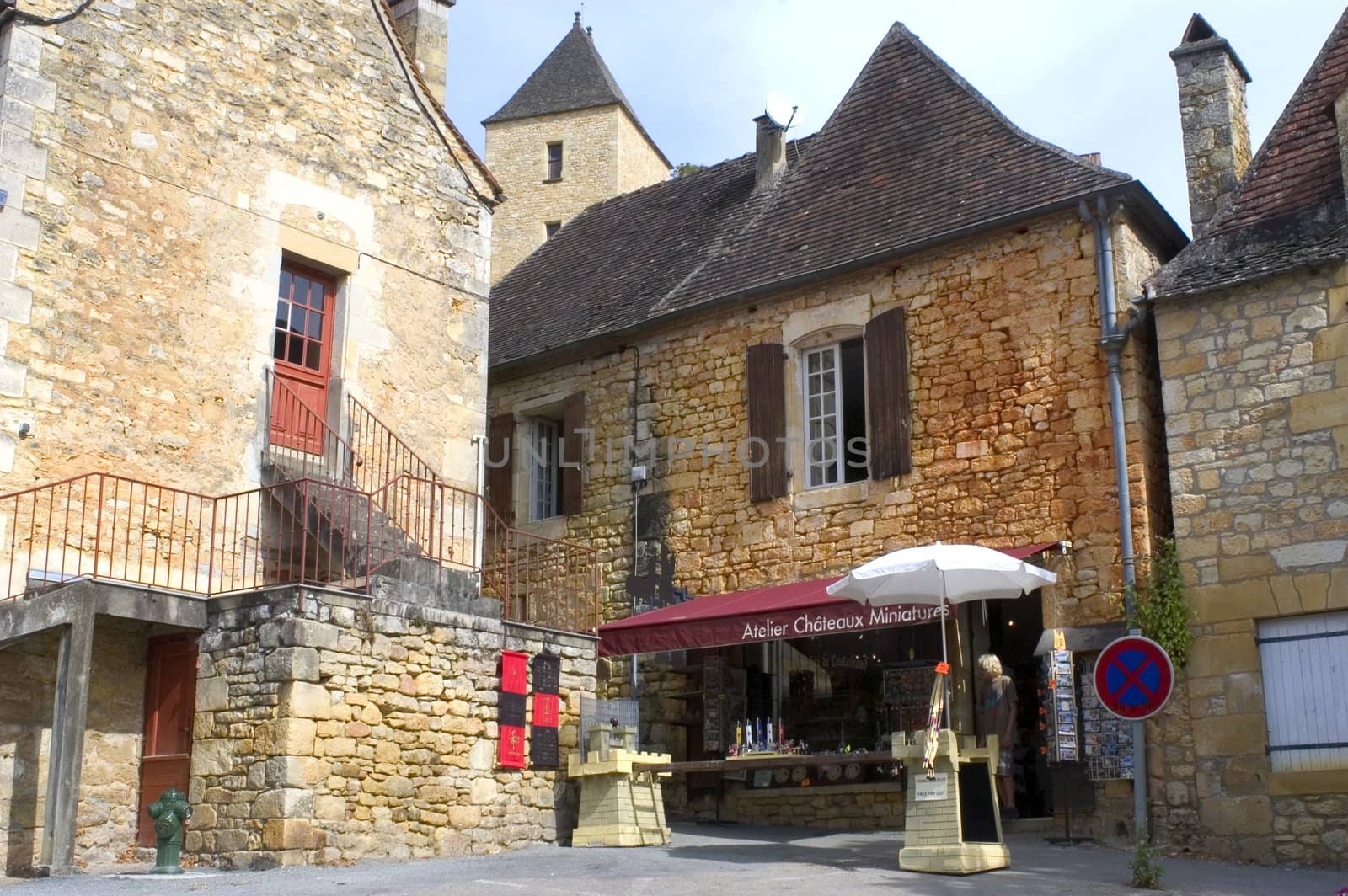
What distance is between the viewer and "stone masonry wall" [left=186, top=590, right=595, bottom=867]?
9344mm

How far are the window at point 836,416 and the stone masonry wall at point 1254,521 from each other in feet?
9.90

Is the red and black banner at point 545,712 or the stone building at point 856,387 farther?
the stone building at point 856,387

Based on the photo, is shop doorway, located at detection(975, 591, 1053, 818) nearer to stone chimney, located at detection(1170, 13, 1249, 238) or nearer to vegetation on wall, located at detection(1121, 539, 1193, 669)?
vegetation on wall, located at detection(1121, 539, 1193, 669)

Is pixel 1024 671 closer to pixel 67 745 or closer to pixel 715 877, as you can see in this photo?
pixel 715 877

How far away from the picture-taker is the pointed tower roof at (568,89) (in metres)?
25.8

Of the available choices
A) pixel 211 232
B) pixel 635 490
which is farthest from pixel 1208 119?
pixel 211 232

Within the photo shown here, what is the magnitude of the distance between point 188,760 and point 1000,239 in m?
7.70

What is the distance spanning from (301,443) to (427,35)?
4.38 metres

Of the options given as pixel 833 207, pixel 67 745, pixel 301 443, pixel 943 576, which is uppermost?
pixel 833 207

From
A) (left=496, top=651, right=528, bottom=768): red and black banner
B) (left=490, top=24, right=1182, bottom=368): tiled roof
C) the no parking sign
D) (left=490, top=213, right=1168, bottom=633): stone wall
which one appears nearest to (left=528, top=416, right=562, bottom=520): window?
(left=490, top=213, right=1168, bottom=633): stone wall

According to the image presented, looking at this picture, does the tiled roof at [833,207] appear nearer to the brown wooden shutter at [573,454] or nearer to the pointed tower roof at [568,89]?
the brown wooden shutter at [573,454]

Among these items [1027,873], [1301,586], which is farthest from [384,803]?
[1301,586]

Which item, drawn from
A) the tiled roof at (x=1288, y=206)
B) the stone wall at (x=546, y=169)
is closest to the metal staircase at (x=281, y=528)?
the tiled roof at (x=1288, y=206)

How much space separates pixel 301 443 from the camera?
11.9 meters
